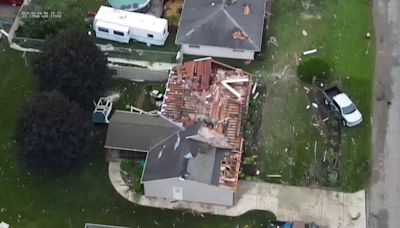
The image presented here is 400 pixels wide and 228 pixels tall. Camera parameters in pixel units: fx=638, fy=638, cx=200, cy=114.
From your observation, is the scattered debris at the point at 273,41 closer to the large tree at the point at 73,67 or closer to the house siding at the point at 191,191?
the large tree at the point at 73,67

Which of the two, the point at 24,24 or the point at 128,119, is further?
the point at 24,24

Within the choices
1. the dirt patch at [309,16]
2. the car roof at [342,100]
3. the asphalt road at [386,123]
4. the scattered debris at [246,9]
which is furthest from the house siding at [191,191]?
the dirt patch at [309,16]

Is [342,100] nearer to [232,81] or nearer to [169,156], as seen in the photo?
[232,81]

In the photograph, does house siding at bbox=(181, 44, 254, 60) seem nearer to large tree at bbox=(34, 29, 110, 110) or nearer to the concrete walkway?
large tree at bbox=(34, 29, 110, 110)

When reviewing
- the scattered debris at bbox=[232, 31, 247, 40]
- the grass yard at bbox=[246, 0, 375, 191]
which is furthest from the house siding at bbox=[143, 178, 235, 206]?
the scattered debris at bbox=[232, 31, 247, 40]

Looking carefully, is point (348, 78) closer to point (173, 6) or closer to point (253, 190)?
point (253, 190)

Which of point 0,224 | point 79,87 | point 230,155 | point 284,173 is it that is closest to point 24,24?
point 79,87
